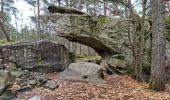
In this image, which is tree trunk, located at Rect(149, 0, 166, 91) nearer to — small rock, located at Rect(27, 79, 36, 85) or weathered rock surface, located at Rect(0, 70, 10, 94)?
small rock, located at Rect(27, 79, 36, 85)

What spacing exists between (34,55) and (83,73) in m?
2.84

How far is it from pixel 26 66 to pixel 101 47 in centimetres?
404

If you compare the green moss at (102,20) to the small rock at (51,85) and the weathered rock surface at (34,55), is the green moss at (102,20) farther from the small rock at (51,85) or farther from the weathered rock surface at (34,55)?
the small rock at (51,85)

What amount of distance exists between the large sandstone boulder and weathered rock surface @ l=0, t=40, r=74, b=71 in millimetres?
1619

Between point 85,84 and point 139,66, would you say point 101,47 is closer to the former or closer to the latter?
point 139,66

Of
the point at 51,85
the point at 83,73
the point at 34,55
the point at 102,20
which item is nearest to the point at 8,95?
the point at 51,85

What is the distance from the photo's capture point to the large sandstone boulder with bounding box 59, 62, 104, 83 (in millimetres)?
8938

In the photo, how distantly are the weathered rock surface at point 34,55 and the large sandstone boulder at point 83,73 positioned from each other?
1619 millimetres

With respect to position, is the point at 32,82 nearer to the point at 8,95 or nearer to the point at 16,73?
the point at 8,95

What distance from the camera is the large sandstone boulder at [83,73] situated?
894 cm

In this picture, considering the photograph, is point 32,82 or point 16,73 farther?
point 16,73

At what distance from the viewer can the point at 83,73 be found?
29.8 feet

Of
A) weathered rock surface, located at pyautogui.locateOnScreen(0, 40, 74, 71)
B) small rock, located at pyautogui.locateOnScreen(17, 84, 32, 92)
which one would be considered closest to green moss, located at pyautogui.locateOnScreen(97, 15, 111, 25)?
weathered rock surface, located at pyautogui.locateOnScreen(0, 40, 74, 71)

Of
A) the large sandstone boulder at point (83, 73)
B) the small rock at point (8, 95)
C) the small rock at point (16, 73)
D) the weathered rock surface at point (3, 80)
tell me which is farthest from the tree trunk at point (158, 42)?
the small rock at point (16, 73)
